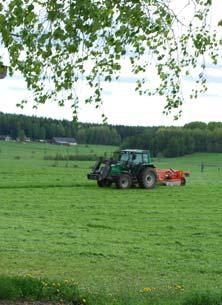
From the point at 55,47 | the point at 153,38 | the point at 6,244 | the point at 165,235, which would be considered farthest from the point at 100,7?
the point at 165,235

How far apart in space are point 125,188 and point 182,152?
4429cm

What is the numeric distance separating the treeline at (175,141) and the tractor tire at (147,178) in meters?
25.3

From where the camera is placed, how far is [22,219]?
16312mm

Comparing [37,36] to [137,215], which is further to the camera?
[137,215]

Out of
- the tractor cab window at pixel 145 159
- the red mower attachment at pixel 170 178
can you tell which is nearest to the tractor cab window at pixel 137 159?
→ the tractor cab window at pixel 145 159

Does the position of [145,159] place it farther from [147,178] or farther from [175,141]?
[175,141]

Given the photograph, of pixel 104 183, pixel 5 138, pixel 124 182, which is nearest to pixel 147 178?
pixel 124 182

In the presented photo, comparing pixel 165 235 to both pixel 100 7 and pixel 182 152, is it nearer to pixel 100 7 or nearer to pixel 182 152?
pixel 100 7

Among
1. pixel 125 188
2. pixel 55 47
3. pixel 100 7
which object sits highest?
pixel 100 7

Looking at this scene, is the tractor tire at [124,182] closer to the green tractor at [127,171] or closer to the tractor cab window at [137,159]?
the green tractor at [127,171]

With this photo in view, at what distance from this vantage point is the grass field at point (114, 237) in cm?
915

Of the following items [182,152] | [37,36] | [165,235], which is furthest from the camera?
[182,152]

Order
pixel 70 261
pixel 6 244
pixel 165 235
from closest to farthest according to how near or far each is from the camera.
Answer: pixel 70 261, pixel 6 244, pixel 165 235

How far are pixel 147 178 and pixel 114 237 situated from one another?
51.0 ft
